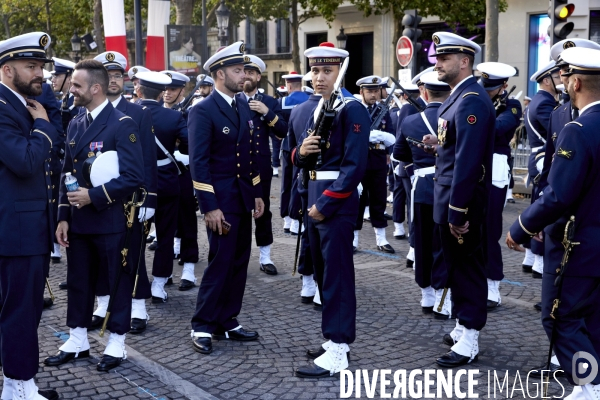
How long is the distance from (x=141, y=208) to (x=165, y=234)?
145 cm

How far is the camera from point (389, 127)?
1049 cm

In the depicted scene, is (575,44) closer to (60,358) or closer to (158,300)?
(158,300)

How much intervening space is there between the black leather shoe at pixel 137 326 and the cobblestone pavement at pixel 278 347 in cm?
7

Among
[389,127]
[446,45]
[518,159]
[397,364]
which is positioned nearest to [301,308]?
[397,364]

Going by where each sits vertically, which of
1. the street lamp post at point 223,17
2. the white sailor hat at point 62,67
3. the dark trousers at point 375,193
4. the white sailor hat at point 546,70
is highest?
the street lamp post at point 223,17

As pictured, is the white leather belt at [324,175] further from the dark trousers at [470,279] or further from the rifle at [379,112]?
the rifle at [379,112]

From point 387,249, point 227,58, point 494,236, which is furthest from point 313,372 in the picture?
point 387,249

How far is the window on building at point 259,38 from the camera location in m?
45.2

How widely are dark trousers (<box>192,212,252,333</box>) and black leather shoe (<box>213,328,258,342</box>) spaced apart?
0.06 m

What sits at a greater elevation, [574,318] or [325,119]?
[325,119]

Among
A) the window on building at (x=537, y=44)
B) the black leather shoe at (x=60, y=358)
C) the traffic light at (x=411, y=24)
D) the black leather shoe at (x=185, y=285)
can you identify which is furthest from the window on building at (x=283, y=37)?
the black leather shoe at (x=60, y=358)

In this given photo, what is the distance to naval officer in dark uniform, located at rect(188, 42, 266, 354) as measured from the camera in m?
5.78

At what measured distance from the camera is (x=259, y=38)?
151 ft

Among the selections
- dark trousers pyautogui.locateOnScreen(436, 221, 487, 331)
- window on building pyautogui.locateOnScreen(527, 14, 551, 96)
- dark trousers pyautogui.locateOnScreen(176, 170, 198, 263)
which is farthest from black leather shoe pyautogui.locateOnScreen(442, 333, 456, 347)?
window on building pyautogui.locateOnScreen(527, 14, 551, 96)
